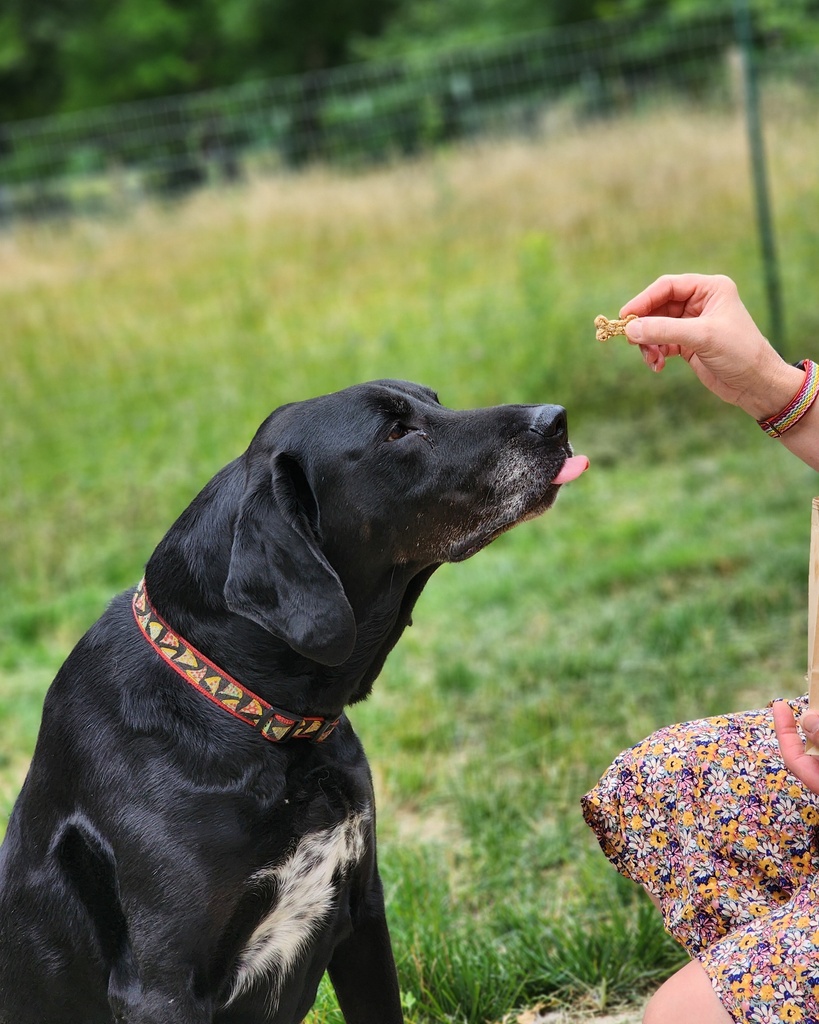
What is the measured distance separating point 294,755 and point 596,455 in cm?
507

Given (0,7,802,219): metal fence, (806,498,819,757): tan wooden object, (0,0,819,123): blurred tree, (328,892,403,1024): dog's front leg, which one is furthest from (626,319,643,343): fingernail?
(0,0,819,123): blurred tree

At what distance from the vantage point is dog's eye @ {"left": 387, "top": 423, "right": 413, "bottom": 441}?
201 cm

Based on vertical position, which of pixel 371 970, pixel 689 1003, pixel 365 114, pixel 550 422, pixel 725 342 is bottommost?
pixel 371 970

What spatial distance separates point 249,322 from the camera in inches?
281

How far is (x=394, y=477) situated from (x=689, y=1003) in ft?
3.07

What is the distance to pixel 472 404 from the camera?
702cm

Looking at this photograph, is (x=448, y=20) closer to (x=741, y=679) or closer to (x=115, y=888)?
→ (x=741, y=679)

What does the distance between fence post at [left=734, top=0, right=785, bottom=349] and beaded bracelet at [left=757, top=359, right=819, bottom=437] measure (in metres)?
5.40

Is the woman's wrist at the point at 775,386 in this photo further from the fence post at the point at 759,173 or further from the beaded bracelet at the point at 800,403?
the fence post at the point at 759,173

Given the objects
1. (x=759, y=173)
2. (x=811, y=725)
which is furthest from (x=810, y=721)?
(x=759, y=173)

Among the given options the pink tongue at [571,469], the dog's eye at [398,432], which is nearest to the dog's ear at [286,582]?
the dog's eye at [398,432]

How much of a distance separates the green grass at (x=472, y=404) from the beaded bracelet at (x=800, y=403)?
3.79 ft

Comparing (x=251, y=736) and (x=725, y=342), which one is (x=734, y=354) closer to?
(x=725, y=342)

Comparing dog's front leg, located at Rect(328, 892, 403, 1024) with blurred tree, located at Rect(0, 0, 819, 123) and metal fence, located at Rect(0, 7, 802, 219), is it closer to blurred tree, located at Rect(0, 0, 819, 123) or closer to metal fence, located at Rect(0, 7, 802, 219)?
metal fence, located at Rect(0, 7, 802, 219)
